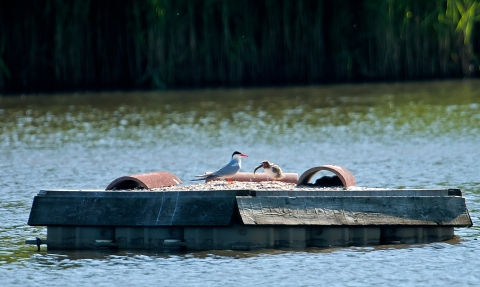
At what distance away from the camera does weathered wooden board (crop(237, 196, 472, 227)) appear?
11242 millimetres

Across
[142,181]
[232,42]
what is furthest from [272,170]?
[232,42]

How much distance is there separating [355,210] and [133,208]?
243 centimetres

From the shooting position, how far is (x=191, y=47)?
107 feet

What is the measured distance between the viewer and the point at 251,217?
36.7ft

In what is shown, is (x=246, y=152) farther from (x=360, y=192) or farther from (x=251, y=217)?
(x=251, y=217)

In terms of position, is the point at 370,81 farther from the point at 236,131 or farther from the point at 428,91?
the point at 236,131

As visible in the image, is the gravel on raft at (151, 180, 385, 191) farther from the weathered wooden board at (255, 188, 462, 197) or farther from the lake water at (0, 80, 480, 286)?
the lake water at (0, 80, 480, 286)

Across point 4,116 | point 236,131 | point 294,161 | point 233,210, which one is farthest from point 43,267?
point 4,116

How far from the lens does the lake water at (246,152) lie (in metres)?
10.5

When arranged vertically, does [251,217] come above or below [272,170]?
below

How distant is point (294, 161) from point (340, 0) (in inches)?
585

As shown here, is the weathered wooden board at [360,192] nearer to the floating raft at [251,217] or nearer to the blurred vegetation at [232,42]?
the floating raft at [251,217]

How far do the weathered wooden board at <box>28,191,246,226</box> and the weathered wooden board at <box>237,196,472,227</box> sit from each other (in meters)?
0.32

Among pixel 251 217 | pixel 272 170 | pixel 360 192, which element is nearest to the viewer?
pixel 251 217
